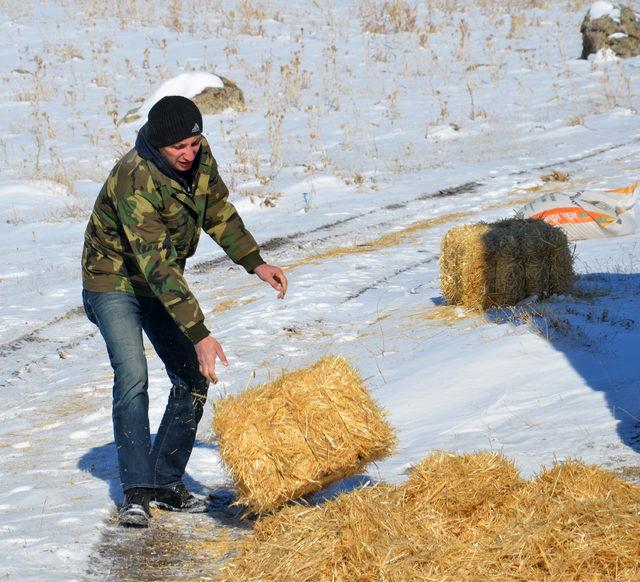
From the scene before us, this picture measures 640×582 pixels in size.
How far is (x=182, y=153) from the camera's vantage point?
4496 mm

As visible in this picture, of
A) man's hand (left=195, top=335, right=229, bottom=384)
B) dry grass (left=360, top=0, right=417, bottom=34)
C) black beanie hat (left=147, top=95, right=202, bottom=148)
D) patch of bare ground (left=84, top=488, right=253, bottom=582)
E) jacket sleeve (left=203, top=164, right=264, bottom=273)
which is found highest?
Result: black beanie hat (left=147, top=95, right=202, bottom=148)

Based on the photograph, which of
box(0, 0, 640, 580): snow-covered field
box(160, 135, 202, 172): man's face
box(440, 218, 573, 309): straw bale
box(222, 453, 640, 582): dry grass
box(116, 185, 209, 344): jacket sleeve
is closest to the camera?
box(222, 453, 640, 582): dry grass

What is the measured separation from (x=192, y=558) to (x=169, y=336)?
3.58 ft

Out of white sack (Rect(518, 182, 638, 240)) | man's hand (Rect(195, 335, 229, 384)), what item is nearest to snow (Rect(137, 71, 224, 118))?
white sack (Rect(518, 182, 638, 240))

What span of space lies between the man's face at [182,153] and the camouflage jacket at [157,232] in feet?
0.25

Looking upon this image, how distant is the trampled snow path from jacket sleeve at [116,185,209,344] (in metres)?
1.21

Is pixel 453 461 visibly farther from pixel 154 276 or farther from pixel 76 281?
pixel 76 281

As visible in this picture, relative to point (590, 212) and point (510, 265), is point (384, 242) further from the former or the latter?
point (510, 265)

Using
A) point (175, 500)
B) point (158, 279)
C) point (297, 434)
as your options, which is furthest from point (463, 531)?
point (175, 500)

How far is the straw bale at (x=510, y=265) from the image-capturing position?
8.22 metres

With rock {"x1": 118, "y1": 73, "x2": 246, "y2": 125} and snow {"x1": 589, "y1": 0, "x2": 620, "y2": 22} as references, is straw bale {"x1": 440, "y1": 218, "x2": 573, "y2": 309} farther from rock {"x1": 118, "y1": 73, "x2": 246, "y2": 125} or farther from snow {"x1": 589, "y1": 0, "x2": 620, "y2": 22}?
snow {"x1": 589, "y1": 0, "x2": 620, "y2": 22}

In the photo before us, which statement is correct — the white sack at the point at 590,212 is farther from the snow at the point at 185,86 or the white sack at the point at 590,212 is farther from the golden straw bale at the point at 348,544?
the snow at the point at 185,86

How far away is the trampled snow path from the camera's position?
204 inches

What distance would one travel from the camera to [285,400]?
15.0 ft
